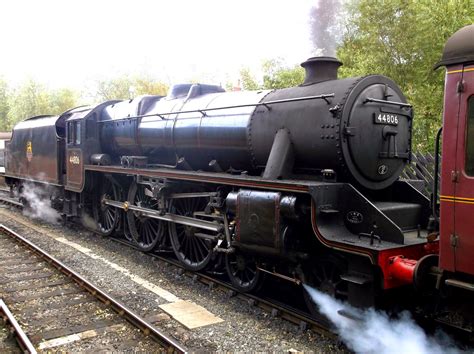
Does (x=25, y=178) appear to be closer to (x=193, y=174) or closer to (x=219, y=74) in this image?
(x=193, y=174)

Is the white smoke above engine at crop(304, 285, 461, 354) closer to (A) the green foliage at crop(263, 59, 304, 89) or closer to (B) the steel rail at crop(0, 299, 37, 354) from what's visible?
(B) the steel rail at crop(0, 299, 37, 354)

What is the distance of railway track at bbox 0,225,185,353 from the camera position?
190 inches

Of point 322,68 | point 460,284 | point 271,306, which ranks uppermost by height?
point 322,68

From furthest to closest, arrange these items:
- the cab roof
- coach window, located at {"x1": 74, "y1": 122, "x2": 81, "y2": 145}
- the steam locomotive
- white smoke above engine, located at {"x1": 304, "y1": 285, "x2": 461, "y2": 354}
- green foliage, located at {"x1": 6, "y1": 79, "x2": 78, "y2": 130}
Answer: green foliage, located at {"x1": 6, "y1": 79, "x2": 78, "y2": 130} < coach window, located at {"x1": 74, "y1": 122, "x2": 81, "y2": 145} < white smoke above engine, located at {"x1": 304, "y1": 285, "x2": 461, "y2": 354} < the steam locomotive < the cab roof

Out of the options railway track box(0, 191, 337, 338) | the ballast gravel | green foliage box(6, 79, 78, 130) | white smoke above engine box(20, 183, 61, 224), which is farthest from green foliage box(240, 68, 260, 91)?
green foliage box(6, 79, 78, 130)

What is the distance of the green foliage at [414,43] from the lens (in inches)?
410

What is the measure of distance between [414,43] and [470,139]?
915 centimetres

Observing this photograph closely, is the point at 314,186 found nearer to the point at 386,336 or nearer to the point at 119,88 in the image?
the point at 386,336

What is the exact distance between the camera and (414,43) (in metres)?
11.7

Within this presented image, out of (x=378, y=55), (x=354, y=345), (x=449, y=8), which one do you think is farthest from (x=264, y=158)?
(x=378, y=55)

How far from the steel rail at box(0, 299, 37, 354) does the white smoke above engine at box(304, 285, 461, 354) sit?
302 centimetres

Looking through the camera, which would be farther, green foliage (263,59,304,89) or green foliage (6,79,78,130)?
green foliage (6,79,78,130)

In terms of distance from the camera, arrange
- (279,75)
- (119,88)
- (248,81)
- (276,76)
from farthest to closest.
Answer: (119,88) < (248,81) < (276,76) < (279,75)

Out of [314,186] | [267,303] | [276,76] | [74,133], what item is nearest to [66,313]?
[267,303]
